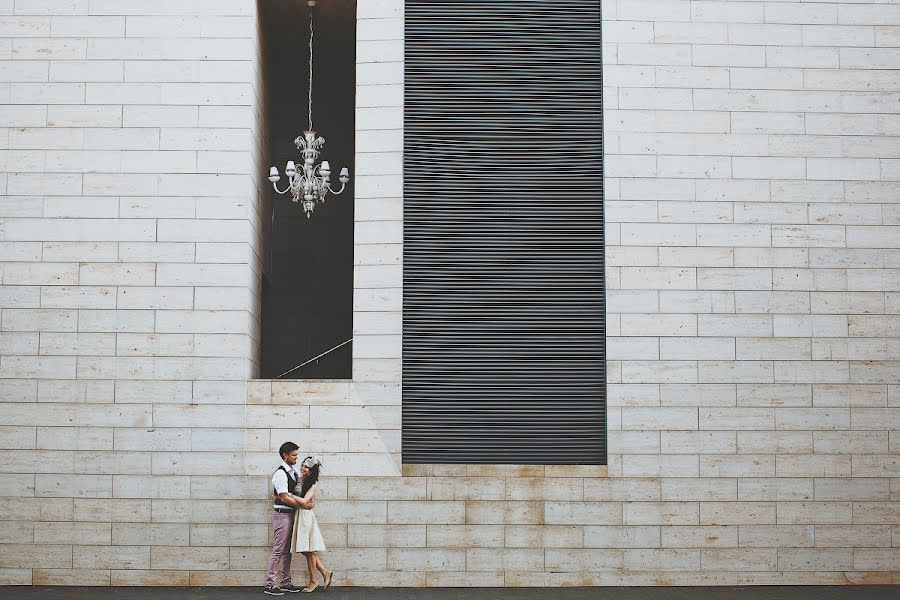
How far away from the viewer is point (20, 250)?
13461 mm

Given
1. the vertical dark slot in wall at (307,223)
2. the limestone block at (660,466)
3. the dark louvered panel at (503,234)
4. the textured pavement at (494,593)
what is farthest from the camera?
the vertical dark slot in wall at (307,223)

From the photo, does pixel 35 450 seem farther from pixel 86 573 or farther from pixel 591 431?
pixel 591 431

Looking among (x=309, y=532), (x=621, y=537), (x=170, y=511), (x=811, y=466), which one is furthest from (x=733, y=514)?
(x=170, y=511)

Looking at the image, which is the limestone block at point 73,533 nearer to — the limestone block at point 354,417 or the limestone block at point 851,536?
the limestone block at point 354,417

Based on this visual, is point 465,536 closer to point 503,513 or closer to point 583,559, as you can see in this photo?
point 503,513

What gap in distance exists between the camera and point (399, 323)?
531 inches

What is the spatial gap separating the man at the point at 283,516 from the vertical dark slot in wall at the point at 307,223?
3479 mm

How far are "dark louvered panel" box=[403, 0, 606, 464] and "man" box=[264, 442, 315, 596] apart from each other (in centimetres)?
163

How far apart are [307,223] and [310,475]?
5.39 meters

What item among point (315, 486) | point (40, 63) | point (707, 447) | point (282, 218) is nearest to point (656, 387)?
point (707, 447)

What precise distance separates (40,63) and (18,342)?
367 cm

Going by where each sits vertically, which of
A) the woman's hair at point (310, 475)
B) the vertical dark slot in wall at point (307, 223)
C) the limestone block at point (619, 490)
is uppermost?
the vertical dark slot in wall at point (307, 223)

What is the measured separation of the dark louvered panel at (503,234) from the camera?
13.6 m

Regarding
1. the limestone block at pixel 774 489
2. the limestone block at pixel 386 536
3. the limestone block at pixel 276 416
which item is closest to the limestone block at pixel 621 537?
the limestone block at pixel 774 489
